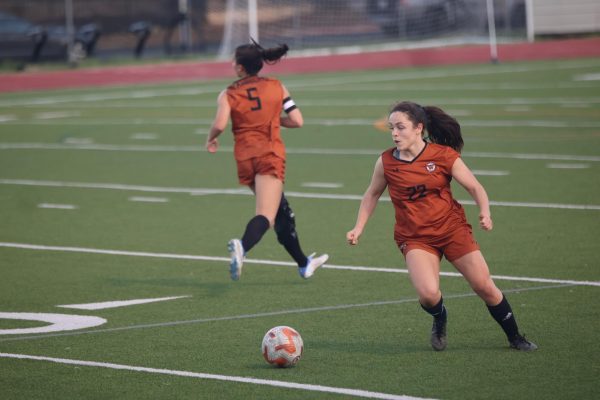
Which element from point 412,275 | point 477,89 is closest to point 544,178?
point 412,275

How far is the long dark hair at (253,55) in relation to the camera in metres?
9.91

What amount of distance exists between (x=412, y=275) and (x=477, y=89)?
22312mm

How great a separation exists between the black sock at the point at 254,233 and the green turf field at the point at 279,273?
1.41 ft

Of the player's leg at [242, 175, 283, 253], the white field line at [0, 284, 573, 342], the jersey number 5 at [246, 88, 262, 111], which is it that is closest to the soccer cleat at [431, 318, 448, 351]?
the white field line at [0, 284, 573, 342]

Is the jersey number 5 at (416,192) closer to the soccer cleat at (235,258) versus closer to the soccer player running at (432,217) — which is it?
the soccer player running at (432,217)

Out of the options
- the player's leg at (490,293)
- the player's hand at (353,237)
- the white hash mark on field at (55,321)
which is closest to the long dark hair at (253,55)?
the white hash mark on field at (55,321)

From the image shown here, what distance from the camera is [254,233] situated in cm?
963

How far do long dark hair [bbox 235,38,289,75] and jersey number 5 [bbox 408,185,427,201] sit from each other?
2.73 m

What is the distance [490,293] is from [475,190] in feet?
2.11

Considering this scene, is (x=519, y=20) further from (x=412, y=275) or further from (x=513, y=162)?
(x=412, y=275)

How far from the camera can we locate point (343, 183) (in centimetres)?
1605

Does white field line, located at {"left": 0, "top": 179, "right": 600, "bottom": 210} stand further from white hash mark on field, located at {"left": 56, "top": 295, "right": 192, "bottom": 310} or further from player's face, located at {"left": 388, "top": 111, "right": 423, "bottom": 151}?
player's face, located at {"left": 388, "top": 111, "right": 423, "bottom": 151}

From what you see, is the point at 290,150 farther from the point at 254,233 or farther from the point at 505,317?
the point at 505,317

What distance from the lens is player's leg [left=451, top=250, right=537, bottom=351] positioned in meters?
7.46
